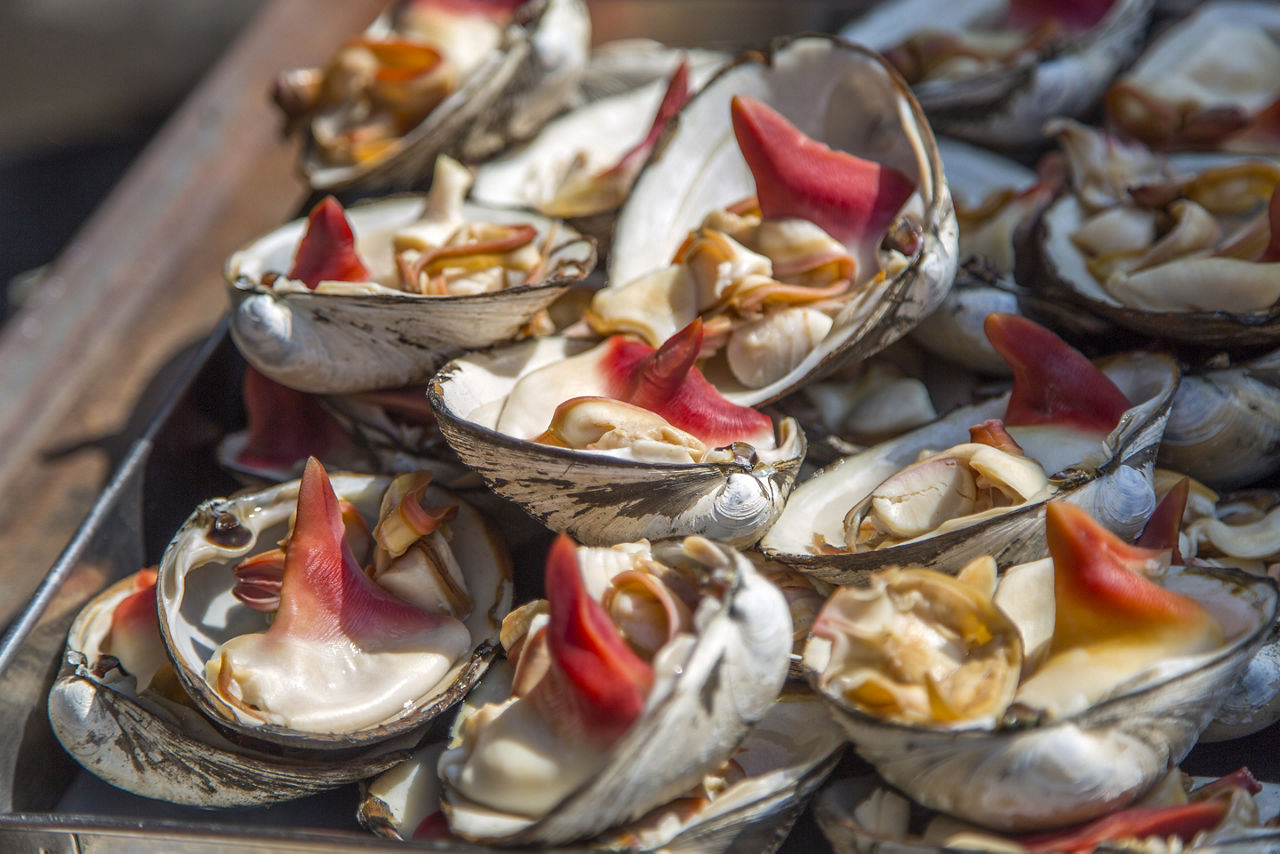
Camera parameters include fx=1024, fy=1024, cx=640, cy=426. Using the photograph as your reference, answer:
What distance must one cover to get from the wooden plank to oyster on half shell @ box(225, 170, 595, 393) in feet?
1.15

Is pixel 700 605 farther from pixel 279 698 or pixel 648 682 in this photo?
pixel 279 698

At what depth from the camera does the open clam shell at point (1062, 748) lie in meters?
0.53

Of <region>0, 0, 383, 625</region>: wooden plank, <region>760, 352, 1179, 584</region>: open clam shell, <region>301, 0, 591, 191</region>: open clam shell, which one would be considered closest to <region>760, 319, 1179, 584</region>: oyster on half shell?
<region>760, 352, 1179, 584</region>: open clam shell

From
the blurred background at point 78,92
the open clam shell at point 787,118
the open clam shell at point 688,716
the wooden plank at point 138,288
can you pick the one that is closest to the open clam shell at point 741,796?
the open clam shell at point 688,716

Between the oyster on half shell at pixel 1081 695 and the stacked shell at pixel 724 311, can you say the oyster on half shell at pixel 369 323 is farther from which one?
the oyster on half shell at pixel 1081 695

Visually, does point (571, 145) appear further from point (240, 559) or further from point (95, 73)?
point (95, 73)

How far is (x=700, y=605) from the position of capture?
56 cm

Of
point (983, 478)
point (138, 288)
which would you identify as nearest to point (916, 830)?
point (983, 478)

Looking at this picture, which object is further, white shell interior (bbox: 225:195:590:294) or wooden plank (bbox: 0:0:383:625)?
wooden plank (bbox: 0:0:383:625)

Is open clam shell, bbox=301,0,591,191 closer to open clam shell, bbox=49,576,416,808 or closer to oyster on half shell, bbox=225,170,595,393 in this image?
oyster on half shell, bbox=225,170,595,393

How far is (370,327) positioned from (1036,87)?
720 millimetres

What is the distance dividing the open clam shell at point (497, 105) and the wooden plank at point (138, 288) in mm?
232

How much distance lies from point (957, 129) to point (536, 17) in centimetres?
47

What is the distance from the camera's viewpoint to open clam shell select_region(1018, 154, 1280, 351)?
0.75m
